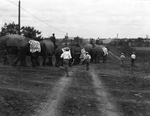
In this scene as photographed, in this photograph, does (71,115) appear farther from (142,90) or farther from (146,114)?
(142,90)

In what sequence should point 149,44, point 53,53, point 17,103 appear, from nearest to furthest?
point 17,103, point 53,53, point 149,44

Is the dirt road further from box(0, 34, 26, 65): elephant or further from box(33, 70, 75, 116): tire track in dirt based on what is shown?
box(0, 34, 26, 65): elephant

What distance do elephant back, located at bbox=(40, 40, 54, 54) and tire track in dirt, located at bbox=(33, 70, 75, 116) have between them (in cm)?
875

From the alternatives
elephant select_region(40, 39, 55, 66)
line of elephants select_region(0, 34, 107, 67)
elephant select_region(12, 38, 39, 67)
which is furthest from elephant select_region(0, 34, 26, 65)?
elephant select_region(40, 39, 55, 66)

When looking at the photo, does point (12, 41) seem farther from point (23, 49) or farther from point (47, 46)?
point (47, 46)

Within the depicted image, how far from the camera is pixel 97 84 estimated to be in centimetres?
1447

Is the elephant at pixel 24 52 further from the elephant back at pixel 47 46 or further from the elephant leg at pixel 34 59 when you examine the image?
the elephant back at pixel 47 46

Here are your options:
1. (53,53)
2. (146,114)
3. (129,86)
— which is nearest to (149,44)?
(53,53)

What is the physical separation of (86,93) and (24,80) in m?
3.92

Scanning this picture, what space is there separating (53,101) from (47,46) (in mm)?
13193

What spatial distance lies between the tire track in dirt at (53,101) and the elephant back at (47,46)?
8754 mm

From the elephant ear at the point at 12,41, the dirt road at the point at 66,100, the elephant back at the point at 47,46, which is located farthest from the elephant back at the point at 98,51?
the dirt road at the point at 66,100

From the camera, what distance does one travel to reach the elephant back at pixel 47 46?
22531 mm

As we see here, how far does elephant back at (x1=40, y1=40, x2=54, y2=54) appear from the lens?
887 inches
